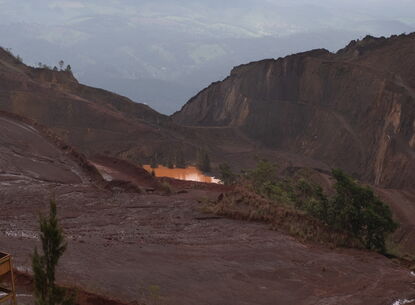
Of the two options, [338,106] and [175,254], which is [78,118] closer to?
[338,106]

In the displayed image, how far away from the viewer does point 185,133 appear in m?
61.7

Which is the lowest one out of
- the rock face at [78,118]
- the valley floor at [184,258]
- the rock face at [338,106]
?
the valley floor at [184,258]

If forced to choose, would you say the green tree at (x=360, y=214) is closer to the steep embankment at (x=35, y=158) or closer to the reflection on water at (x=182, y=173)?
the steep embankment at (x=35, y=158)

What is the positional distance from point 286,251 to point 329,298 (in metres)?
3.63

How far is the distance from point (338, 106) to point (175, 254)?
44.6 metres

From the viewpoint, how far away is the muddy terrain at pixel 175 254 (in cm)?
1231

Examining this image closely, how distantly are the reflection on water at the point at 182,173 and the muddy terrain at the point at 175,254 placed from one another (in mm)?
27178

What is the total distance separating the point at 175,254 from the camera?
14.8m

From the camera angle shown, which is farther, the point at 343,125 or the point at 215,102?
the point at 215,102

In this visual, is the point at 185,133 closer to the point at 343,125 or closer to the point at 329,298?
the point at 343,125

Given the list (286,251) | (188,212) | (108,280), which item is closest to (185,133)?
(188,212)

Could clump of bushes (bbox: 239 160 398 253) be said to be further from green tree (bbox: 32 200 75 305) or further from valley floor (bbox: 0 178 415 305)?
green tree (bbox: 32 200 75 305)

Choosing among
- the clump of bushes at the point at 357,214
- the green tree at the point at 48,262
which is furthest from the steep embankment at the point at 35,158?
the green tree at the point at 48,262

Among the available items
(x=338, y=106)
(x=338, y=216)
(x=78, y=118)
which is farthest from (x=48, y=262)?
(x=338, y=106)
